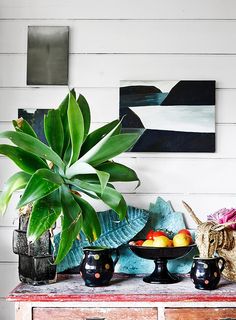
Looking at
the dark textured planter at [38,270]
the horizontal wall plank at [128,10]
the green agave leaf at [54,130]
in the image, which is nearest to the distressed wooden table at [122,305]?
the dark textured planter at [38,270]

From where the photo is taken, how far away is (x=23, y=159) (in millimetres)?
1920

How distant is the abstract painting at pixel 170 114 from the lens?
2295mm

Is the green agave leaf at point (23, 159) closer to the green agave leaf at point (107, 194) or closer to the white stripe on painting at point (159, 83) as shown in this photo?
the green agave leaf at point (107, 194)

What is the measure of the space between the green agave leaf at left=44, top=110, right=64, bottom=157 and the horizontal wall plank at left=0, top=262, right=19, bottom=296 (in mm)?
620

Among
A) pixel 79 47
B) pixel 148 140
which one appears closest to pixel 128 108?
pixel 148 140

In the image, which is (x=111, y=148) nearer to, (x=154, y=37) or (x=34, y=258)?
(x=34, y=258)

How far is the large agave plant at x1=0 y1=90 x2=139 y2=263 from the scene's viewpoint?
71.9 inches

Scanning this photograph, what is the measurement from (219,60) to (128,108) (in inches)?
18.2

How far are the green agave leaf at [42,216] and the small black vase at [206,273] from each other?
0.57m

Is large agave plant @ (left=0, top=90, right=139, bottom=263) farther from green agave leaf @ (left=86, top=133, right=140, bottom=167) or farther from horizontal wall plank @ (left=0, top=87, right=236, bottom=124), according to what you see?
horizontal wall plank @ (left=0, top=87, right=236, bottom=124)

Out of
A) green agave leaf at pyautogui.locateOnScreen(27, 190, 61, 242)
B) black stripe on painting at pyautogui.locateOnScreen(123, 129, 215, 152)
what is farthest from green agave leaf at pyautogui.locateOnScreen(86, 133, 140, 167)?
black stripe on painting at pyautogui.locateOnScreen(123, 129, 215, 152)

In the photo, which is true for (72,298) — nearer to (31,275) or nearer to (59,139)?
(31,275)

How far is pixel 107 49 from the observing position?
92.0 inches

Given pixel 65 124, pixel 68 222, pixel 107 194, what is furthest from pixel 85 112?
pixel 68 222
